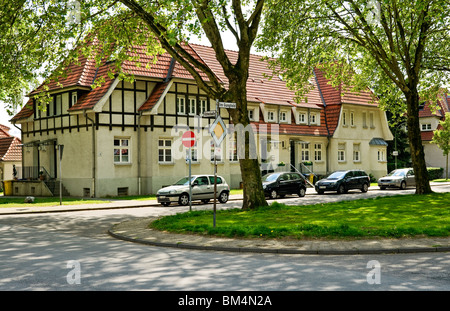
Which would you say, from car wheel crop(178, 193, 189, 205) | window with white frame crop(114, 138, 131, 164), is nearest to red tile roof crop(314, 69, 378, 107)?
window with white frame crop(114, 138, 131, 164)

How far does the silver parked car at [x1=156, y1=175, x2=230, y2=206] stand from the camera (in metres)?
25.0

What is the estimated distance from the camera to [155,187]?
32.6m

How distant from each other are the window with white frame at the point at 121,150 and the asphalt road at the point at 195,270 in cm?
1994

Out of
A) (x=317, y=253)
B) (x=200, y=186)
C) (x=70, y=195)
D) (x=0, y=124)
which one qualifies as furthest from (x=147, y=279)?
(x=0, y=124)

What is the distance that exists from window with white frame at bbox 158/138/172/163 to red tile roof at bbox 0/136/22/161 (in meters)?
22.8

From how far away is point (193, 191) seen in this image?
1016 inches

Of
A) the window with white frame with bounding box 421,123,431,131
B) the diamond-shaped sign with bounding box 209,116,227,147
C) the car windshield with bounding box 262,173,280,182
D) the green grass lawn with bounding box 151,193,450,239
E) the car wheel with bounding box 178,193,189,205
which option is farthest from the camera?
the window with white frame with bounding box 421,123,431,131

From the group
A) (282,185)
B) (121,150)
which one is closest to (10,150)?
(121,150)

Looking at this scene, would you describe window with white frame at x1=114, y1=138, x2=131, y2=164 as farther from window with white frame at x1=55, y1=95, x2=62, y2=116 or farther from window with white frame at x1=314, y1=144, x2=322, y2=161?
window with white frame at x1=314, y1=144, x2=322, y2=161

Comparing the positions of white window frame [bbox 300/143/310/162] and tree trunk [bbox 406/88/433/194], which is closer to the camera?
tree trunk [bbox 406/88/433/194]

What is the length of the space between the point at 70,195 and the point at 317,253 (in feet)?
84.4

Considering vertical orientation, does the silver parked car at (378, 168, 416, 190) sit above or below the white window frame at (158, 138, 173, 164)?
below

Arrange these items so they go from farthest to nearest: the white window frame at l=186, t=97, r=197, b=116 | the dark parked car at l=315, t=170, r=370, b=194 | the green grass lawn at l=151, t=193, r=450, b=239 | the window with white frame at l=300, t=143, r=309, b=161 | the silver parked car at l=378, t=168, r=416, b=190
→ the window with white frame at l=300, t=143, r=309, b=161
the silver parked car at l=378, t=168, r=416, b=190
the white window frame at l=186, t=97, r=197, b=116
the dark parked car at l=315, t=170, r=370, b=194
the green grass lawn at l=151, t=193, r=450, b=239
